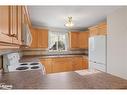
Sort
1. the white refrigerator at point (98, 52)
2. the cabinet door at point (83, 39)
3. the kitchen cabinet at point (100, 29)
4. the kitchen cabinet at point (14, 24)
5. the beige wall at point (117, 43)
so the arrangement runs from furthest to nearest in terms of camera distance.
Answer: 1. the cabinet door at point (83, 39)
2. the kitchen cabinet at point (100, 29)
3. the white refrigerator at point (98, 52)
4. the beige wall at point (117, 43)
5. the kitchen cabinet at point (14, 24)

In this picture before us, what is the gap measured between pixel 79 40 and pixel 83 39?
8.4 inches

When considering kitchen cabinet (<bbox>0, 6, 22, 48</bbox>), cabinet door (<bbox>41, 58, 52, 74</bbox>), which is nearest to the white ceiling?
cabinet door (<bbox>41, 58, 52, 74</bbox>)

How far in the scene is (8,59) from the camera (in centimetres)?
201

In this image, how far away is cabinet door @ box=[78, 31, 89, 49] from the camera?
527 cm

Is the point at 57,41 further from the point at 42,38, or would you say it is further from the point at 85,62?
the point at 85,62

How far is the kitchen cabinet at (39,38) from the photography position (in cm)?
462

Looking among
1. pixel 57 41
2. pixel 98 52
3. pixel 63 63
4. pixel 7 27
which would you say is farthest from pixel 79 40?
pixel 7 27

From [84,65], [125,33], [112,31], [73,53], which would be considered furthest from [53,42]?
[125,33]

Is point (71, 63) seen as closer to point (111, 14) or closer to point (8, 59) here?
point (111, 14)

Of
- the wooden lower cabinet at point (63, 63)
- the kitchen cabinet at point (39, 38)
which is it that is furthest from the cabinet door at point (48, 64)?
the kitchen cabinet at point (39, 38)

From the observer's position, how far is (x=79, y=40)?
5520 mm

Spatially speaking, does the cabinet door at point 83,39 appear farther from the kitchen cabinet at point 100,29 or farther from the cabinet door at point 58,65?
the cabinet door at point 58,65

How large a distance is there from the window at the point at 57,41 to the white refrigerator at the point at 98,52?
1.79 meters
